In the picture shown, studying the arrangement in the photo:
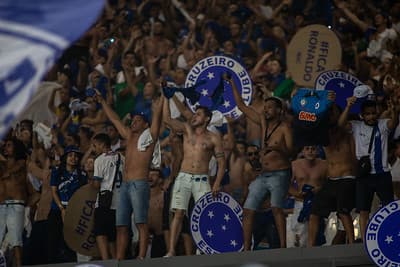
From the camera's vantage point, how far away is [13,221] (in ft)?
31.6

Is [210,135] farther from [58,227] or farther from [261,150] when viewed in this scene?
[58,227]

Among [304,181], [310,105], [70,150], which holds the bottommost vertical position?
[304,181]

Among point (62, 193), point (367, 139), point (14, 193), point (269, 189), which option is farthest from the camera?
point (14, 193)

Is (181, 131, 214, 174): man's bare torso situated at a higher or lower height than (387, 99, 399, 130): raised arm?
lower

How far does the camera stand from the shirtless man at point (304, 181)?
8352 mm

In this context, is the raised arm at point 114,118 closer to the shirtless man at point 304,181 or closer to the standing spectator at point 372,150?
the shirtless man at point 304,181

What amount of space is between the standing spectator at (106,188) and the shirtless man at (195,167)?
662 millimetres

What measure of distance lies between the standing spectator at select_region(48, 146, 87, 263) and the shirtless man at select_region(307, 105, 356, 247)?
254 cm

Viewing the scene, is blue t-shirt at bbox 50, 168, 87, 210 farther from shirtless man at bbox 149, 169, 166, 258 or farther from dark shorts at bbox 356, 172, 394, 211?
dark shorts at bbox 356, 172, 394, 211

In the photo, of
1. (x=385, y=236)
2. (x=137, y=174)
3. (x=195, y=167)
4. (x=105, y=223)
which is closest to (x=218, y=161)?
(x=195, y=167)

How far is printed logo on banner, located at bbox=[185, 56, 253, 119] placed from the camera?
370 inches

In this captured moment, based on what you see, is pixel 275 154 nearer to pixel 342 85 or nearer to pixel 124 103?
pixel 342 85

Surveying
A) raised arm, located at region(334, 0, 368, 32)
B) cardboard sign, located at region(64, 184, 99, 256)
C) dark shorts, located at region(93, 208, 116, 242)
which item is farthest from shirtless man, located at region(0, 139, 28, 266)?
raised arm, located at region(334, 0, 368, 32)

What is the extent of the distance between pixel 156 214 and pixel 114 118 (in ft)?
4.07
